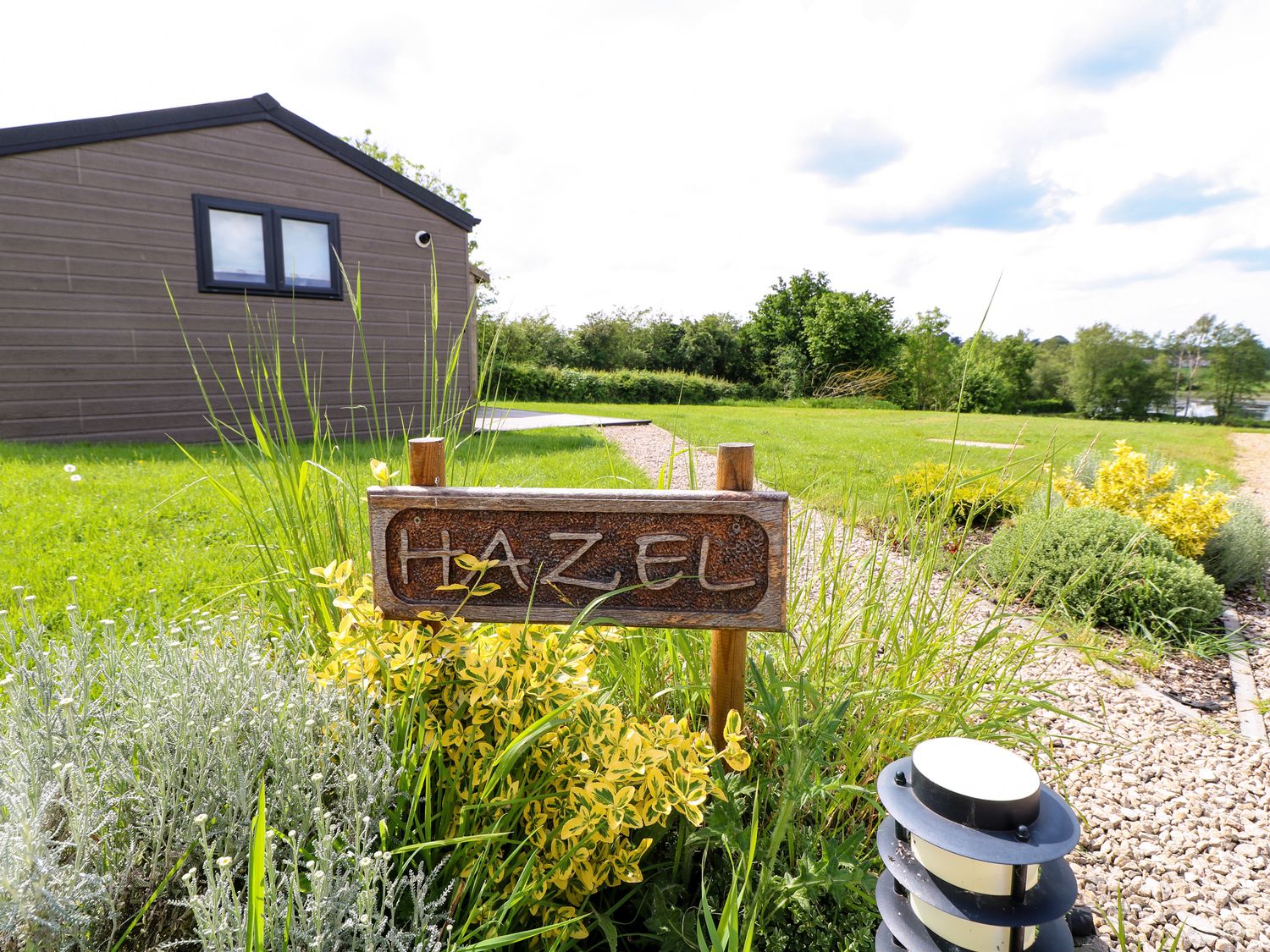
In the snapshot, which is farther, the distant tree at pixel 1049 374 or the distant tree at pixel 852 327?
the distant tree at pixel 1049 374

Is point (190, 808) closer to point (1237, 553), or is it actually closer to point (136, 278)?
point (1237, 553)

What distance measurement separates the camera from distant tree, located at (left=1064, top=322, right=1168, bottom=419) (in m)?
35.4

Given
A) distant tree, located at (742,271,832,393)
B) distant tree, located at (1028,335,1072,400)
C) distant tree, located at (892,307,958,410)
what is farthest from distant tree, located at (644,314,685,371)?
distant tree, located at (1028,335,1072,400)

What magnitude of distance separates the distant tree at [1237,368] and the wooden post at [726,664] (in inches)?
1533

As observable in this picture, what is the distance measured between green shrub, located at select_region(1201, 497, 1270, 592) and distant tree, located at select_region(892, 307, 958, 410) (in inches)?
69.9

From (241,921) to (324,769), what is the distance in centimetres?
31

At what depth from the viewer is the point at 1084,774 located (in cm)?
208

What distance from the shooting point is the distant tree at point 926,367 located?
2495 mm

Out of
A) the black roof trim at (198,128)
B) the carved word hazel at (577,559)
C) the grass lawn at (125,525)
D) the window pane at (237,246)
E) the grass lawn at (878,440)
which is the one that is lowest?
the grass lawn at (125,525)

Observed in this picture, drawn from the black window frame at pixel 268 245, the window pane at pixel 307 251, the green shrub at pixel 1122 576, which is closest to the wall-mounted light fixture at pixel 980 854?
the green shrub at pixel 1122 576

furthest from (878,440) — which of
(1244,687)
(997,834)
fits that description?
(997,834)

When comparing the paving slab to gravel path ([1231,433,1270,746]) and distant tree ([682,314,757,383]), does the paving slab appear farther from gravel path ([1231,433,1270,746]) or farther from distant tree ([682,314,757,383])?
distant tree ([682,314,757,383])

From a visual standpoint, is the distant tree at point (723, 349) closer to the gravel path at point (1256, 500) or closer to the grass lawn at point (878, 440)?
the grass lawn at point (878, 440)

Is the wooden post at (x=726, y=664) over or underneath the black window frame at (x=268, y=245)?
underneath
